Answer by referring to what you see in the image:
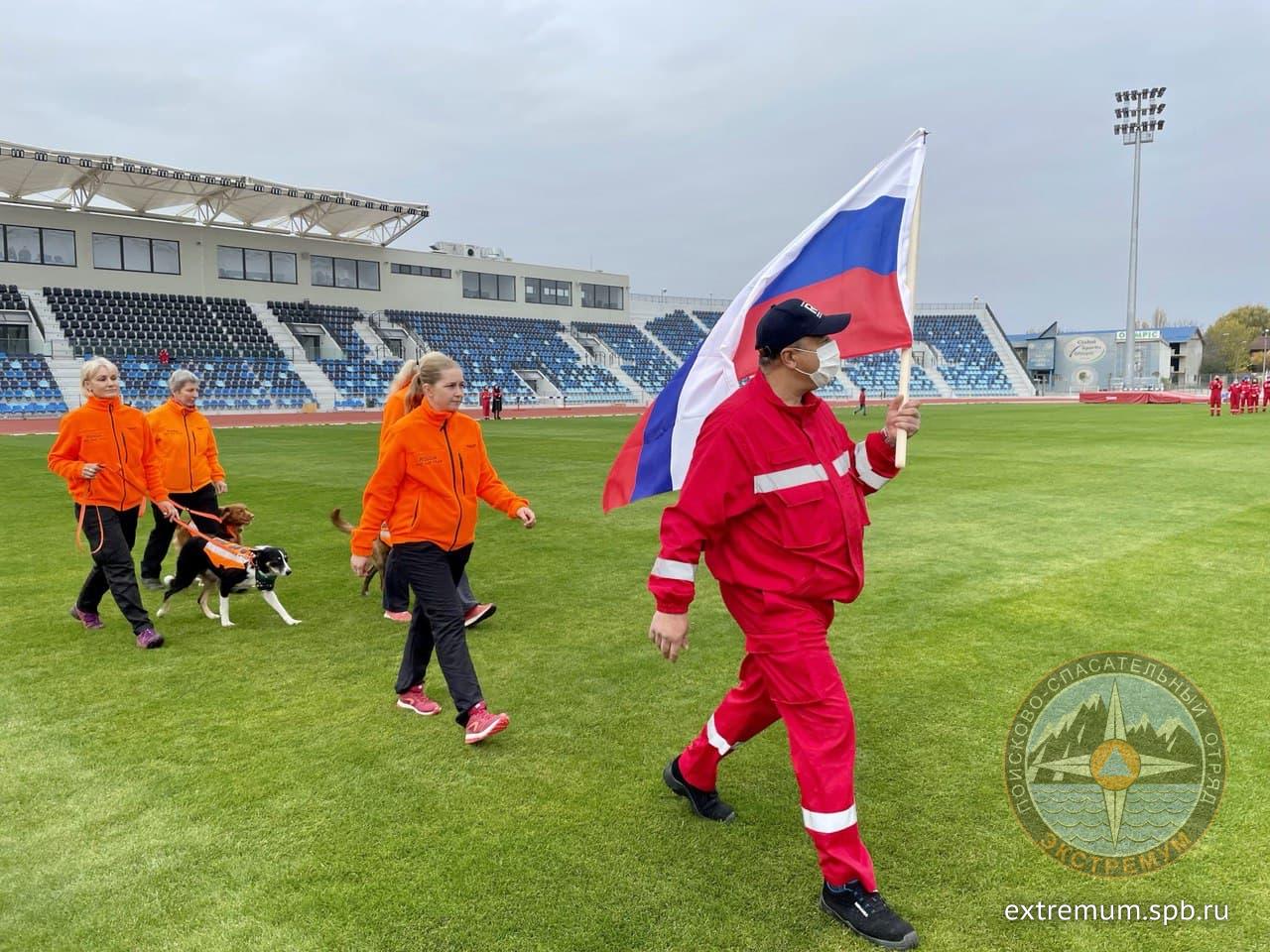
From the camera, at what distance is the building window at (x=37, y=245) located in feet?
129

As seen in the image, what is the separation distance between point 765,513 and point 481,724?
6.85 feet

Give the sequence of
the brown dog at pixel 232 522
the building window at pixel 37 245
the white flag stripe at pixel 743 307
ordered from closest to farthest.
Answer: the white flag stripe at pixel 743 307 < the brown dog at pixel 232 522 < the building window at pixel 37 245

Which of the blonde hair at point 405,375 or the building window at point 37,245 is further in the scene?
the building window at point 37,245

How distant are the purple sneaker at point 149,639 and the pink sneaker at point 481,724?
2943mm

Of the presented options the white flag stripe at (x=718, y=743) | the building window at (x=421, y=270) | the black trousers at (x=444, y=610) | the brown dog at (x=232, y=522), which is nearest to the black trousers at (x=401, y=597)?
the brown dog at (x=232, y=522)

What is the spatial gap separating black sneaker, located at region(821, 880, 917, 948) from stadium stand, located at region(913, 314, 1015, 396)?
68626mm

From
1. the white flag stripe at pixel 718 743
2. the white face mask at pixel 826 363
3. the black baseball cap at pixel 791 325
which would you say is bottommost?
the white flag stripe at pixel 718 743

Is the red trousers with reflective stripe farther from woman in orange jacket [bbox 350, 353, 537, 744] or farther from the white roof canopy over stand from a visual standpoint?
the white roof canopy over stand

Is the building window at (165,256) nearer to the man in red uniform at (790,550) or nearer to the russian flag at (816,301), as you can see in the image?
the russian flag at (816,301)

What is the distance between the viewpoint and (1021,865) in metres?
3.19

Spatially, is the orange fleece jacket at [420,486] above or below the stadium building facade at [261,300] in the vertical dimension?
below

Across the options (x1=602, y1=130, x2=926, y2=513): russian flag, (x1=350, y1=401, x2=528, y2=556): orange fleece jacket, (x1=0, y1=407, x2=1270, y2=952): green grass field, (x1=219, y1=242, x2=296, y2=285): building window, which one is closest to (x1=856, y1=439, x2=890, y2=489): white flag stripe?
(x1=602, y1=130, x2=926, y2=513): russian flag

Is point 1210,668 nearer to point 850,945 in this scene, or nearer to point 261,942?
point 850,945

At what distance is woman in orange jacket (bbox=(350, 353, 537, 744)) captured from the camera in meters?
4.36
